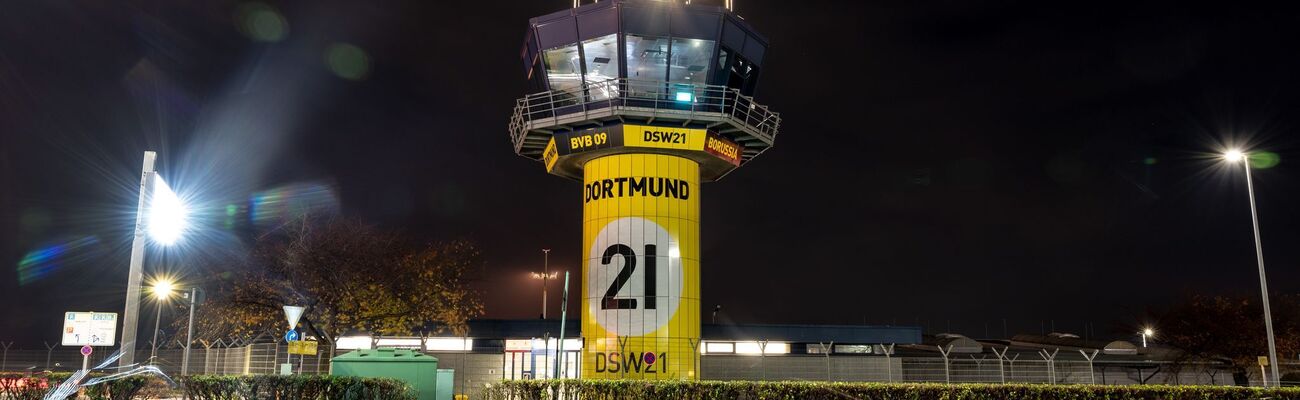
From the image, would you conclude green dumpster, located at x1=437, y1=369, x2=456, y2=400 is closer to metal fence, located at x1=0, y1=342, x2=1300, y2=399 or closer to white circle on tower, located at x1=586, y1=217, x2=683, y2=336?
white circle on tower, located at x1=586, y1=217, x2=683, y2=336

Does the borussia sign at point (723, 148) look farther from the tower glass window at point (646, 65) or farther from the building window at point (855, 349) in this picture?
the building window at point (855, 349)

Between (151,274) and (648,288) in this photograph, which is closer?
(648,288)

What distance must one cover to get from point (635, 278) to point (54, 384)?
50.8ft

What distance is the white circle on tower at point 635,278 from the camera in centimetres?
2842

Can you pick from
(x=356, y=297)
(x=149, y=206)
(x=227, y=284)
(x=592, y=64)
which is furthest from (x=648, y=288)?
(x=227, y=284)

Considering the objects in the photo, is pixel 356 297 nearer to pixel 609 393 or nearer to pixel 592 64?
pixel 592 64

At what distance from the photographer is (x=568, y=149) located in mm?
30000

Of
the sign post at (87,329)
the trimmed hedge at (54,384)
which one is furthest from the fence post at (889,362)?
the sign post at (87,329)

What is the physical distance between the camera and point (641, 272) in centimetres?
2856

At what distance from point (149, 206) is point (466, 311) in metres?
20.3

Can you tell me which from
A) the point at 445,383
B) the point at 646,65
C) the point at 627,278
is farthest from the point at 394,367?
the point at 646,65

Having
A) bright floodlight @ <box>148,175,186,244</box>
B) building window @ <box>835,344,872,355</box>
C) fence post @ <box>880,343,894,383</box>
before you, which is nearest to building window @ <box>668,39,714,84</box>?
fence post @ <box>880,343,894,383</box>

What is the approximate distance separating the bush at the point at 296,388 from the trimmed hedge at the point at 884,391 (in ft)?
7.59

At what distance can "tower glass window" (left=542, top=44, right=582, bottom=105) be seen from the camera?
29.4 meters
